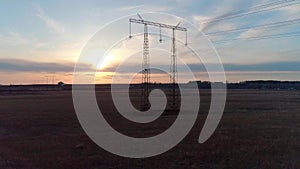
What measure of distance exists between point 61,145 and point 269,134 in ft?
42.9

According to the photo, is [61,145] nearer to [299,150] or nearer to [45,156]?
[45,156]

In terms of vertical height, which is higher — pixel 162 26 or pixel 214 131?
pixel 162 26

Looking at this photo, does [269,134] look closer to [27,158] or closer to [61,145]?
[61,145]

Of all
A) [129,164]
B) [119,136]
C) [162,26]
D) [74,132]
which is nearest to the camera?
[129,164]

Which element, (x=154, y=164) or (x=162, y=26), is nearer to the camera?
(x=154, y=164)

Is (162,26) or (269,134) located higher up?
(162,26)

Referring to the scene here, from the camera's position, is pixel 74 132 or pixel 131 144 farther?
pixel 74 132

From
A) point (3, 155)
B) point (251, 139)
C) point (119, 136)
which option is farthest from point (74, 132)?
point (251, 139)

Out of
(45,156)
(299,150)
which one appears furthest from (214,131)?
(45,156)

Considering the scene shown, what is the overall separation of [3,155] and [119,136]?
8.31 meters

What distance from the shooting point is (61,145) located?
69.7 ft

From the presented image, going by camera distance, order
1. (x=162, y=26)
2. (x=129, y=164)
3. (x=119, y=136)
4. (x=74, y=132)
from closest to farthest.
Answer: (x=129, y=164), (x=119, y=136), (x=74, y=132), (x=162, y=26)

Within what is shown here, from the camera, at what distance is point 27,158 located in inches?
684

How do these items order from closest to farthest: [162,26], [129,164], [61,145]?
1. [129,164]
2. [61,145]
3. [162,26]
